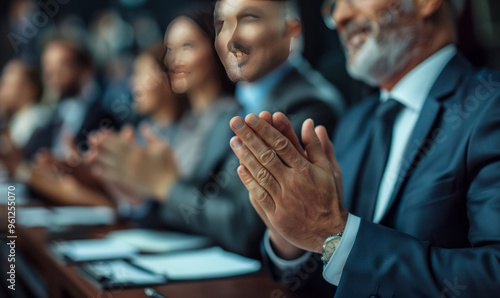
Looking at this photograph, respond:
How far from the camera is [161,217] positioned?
1131mm

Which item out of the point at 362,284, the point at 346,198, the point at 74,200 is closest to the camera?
the point at 362,284

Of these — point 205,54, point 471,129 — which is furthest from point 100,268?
point 471,129

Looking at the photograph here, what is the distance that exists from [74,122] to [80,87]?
16cm

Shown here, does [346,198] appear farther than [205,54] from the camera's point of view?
No

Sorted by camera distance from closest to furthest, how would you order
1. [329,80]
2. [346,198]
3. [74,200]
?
[346,198], [329,80], [74,200]

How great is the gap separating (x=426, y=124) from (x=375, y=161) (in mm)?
79

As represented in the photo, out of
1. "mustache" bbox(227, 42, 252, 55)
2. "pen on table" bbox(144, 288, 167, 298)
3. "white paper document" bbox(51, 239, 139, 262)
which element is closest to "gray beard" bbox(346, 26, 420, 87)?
"mustache" bbox(227, 42, 252, 55)

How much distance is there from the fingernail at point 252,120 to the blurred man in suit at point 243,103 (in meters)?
0.05

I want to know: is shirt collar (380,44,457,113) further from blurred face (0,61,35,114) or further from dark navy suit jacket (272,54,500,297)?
blurred face (0,61,35,114)

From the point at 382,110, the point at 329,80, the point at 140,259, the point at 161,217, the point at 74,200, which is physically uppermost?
the point at 382,110

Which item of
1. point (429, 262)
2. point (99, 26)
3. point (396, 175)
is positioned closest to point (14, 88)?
point (99, 26)

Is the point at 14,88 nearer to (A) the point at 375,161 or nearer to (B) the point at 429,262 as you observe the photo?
(A) the point at 375,161

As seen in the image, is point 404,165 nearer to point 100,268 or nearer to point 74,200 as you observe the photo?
point 100,268

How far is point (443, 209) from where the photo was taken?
516 mm
